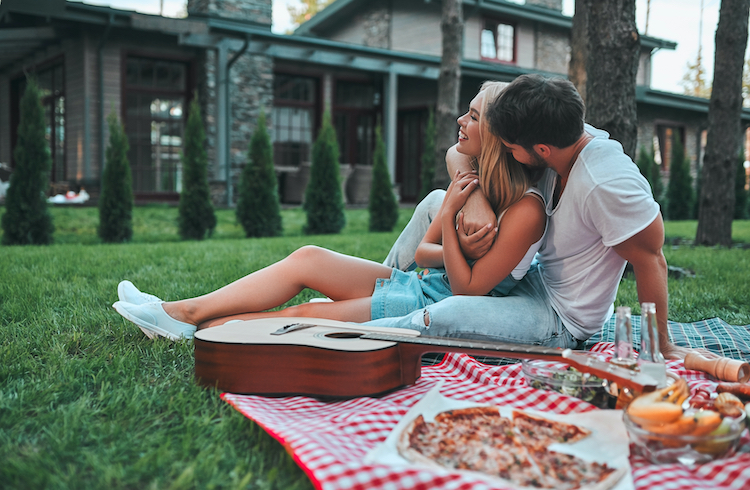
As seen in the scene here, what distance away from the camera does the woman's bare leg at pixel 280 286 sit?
8.20 feet

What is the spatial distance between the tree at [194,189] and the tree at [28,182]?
164 cm

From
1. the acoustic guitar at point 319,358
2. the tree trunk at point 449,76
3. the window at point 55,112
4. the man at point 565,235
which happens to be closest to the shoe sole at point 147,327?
the acoustic guitar at point 319,358

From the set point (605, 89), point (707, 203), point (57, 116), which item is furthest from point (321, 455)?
point (57, 116)

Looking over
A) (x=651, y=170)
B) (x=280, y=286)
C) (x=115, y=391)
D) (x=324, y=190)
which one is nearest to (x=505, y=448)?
(x=115, y=391)

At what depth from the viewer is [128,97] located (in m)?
11.0

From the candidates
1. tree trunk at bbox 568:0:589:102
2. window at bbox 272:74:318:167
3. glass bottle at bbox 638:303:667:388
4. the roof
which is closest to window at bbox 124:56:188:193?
window at bbox 272:74:318:167

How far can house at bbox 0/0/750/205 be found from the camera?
398 inches

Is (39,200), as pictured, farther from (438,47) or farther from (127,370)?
(438,47)


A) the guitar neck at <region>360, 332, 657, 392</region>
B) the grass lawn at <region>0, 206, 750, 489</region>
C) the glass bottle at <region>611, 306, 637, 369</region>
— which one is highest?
the glass bottle at <region>611, 306, 637, 369</region>

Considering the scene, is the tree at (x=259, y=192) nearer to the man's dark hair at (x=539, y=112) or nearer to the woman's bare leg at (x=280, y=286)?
the woman's bare leg at (x=280, y=286)

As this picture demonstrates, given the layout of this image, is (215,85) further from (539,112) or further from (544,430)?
(544,430)

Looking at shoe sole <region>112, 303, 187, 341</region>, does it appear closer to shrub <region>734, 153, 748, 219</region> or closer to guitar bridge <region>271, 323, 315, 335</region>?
guitar bridge <region>271, 323, 315, 335</region>

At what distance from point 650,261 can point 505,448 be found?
990 millimetres

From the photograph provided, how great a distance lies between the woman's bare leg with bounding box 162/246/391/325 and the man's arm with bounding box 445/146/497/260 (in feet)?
1.77
